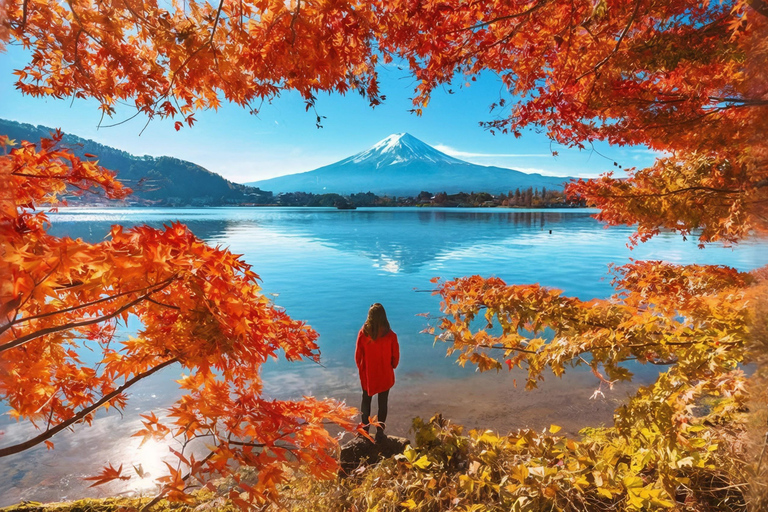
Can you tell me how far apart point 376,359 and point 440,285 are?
1.53 metres

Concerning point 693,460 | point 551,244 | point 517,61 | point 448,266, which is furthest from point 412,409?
point 551,244

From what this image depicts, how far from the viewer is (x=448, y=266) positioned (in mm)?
24234

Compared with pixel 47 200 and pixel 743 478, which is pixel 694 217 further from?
pixel 47 200

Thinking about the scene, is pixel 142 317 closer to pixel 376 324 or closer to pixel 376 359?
pixel 376 324

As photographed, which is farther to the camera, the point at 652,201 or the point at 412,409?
the point at 412,409

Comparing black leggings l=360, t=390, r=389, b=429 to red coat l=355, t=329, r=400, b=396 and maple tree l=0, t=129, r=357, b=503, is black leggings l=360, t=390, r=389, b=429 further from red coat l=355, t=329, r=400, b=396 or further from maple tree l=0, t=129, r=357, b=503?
maple tree l=0, t=129, r=357, b=503

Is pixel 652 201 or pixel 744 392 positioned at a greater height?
pixel 652 201

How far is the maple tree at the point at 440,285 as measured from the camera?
1683 millimetres

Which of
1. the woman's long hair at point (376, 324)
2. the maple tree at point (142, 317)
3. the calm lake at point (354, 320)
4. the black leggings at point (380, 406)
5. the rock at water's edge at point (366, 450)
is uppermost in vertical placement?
the maple tree at point (142, 317)

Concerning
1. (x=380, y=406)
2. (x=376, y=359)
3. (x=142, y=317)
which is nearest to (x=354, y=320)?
(x=380, y=406)

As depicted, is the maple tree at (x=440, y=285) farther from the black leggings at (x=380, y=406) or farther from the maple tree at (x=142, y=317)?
the black leggings at (x=380, y=406)

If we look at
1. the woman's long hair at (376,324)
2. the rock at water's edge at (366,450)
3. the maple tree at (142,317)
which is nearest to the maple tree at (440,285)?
the maple tree at (142,317)

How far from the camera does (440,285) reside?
388 centimetres

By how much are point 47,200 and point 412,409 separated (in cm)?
651
